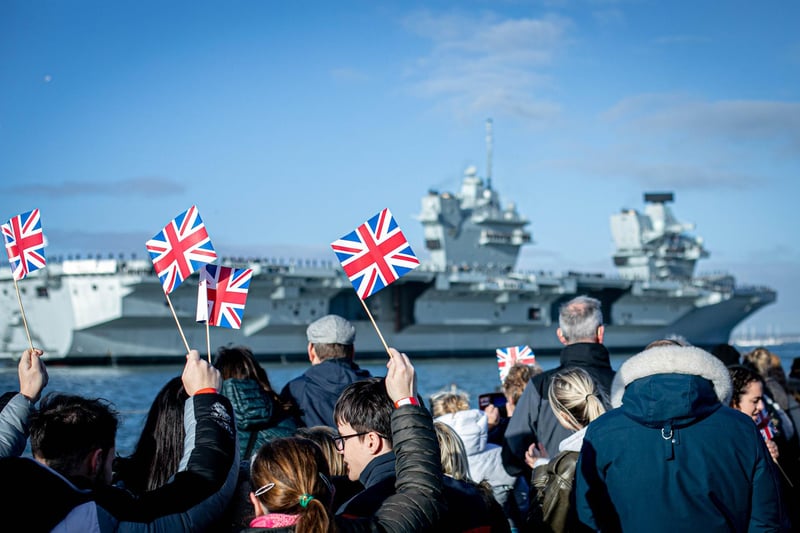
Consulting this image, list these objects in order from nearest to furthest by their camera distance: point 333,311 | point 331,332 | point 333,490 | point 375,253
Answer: point 333,490 < point 375,253 < point 331,332 < point 333,311

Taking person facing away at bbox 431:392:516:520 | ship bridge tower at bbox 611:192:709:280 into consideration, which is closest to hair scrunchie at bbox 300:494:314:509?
person facing away at bbox 431:392:516:520

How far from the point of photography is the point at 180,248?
168 inches

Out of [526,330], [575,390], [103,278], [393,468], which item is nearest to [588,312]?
[575,390]

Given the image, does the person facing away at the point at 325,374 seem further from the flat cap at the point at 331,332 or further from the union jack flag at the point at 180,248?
the union jack flag at the point at 180,248

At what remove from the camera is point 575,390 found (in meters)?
3.18

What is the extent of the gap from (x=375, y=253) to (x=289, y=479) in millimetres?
1695

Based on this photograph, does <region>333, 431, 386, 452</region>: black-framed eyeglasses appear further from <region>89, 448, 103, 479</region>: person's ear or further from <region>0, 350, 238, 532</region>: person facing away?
<region>89, 448, 103, 479</region>: person's ear

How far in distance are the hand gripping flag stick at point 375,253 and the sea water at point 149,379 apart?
931 cm

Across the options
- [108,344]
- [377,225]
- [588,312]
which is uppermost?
[377,225]

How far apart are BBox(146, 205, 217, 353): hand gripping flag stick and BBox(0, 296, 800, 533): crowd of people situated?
1.41 m

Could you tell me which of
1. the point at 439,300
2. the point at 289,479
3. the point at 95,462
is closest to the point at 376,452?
the point at 289,479

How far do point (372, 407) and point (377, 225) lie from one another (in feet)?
4.03

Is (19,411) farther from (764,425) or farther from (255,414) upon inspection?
(764,425)

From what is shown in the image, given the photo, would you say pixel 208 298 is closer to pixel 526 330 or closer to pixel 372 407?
pixel 372 407
